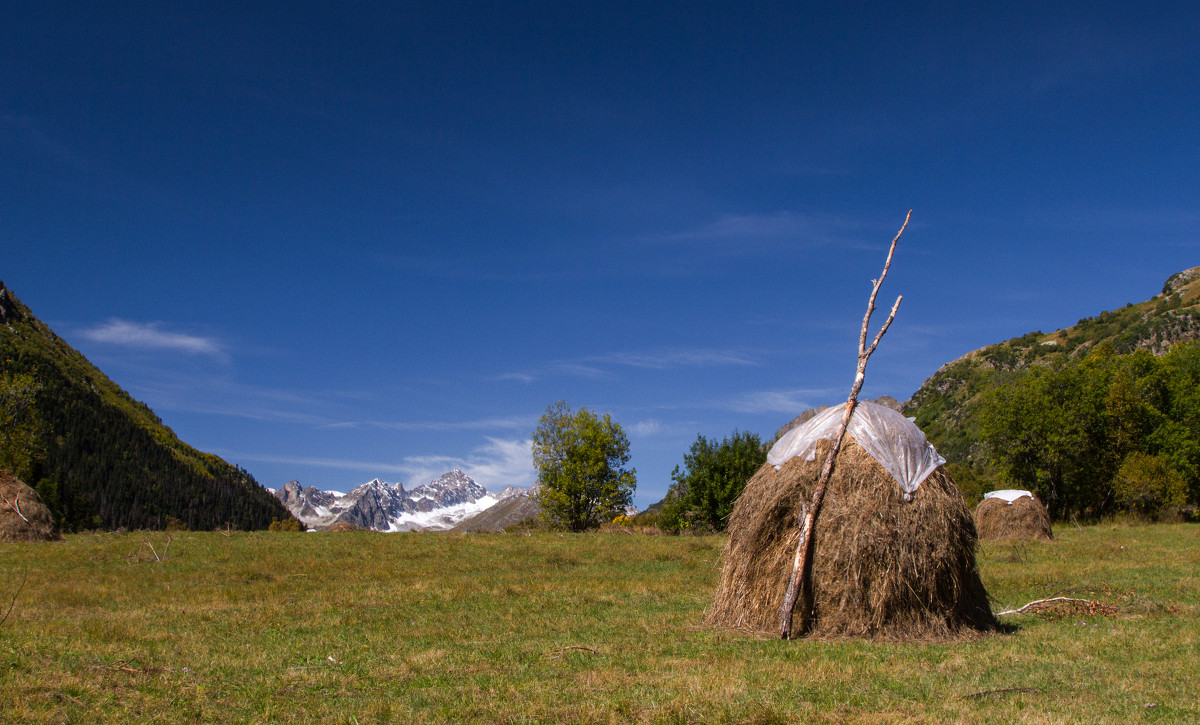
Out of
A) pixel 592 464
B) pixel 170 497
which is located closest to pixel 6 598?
pixel 592 464

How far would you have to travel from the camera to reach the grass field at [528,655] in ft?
23.0

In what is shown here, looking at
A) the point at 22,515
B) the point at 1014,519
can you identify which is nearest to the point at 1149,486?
the point at 1014,519

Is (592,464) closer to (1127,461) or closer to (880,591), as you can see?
(1127,461)

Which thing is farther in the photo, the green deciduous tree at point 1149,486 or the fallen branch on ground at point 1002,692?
the green deciduous tree at point 1149,486

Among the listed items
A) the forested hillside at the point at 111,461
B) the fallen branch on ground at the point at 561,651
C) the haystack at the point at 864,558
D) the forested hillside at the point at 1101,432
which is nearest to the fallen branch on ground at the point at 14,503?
the fallen branch on ground at the point at 561,651

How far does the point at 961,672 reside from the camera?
Result: 8977mm

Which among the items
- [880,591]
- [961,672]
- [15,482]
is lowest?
[961,672]

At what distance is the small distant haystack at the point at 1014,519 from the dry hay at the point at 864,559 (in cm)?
2175

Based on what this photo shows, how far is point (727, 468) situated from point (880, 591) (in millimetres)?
30589

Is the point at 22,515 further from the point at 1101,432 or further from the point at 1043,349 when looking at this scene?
the point at 1043,349

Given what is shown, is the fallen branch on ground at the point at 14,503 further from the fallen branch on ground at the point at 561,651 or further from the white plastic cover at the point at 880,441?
the white plastic cover at the point at 880,441

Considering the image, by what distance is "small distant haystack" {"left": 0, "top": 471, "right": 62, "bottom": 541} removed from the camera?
2788 centimetres

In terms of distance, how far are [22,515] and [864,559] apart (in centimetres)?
3219

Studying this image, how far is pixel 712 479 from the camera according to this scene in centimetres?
4156
